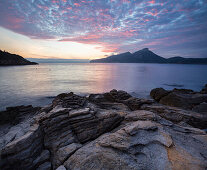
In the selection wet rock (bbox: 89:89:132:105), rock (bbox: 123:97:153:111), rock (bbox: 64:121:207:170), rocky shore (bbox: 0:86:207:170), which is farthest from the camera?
wet rock (bbox: 89:89:132:105)

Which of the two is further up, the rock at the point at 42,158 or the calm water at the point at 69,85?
the rock at the point at 42,158

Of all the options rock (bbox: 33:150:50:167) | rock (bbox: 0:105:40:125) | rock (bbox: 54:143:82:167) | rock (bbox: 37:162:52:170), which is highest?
rock (bbox: 54:143:82:167)

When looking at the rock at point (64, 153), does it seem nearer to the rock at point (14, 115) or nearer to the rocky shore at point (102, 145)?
the rocky shore at point (102, 145)

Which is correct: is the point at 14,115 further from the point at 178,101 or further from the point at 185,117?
the point at 178,101

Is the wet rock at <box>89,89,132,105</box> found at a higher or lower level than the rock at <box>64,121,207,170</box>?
lower

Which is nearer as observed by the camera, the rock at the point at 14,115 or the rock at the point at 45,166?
the rock at the point at 45,166

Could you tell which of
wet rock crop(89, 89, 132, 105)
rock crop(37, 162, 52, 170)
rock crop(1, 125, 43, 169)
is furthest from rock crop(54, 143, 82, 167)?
wet rock crop(89, 89, 132, 105)

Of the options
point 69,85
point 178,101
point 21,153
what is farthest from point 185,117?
point 69,85

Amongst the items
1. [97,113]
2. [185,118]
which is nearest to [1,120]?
[97,113]

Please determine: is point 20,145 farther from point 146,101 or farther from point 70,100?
point 146,101

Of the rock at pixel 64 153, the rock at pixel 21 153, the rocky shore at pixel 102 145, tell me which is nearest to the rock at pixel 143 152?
the rocky shore at pixel 102 145

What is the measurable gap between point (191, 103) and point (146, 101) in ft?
22.5

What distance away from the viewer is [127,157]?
486 centimetres

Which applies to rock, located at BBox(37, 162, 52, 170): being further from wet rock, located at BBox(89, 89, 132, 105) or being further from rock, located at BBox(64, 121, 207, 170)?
wet rock, located at BBox(89, 89, 132, 105)
